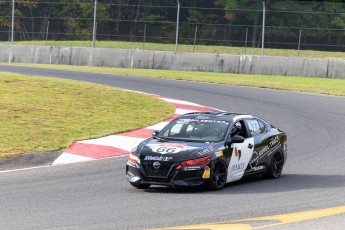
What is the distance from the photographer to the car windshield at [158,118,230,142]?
13.3m

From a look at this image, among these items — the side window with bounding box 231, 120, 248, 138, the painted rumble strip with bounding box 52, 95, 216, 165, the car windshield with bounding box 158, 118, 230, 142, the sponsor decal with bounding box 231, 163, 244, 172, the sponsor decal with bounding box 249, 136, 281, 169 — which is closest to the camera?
the sponsor decal with bounding box 231, 163, 244, 172

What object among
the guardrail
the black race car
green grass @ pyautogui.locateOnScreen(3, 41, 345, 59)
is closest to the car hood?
the black race car

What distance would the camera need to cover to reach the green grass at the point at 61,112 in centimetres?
1727

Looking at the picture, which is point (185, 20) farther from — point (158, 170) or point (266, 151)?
point (158, 170)

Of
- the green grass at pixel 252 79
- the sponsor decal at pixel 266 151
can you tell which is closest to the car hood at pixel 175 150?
the sponsor decal at pixel 266 151

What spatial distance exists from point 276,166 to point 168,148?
8.07 feet

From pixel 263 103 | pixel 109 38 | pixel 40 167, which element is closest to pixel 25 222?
pixel 40 167

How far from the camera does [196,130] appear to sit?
1349cm

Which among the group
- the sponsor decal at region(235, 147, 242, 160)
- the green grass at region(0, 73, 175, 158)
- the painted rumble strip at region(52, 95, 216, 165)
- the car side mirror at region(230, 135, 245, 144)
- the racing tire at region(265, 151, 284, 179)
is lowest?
the painted rumble strip at region(52, 95, 216, 165)

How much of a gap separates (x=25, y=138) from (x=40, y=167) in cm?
239

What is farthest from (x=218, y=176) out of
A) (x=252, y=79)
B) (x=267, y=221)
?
(x=252, y=79)

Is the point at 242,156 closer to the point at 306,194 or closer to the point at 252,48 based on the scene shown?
the point at 306,194

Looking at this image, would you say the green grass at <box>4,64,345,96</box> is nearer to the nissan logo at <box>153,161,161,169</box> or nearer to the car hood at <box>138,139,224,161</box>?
the car hood at <box>138,139,224,161</box>

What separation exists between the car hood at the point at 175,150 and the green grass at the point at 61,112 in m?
3.65
